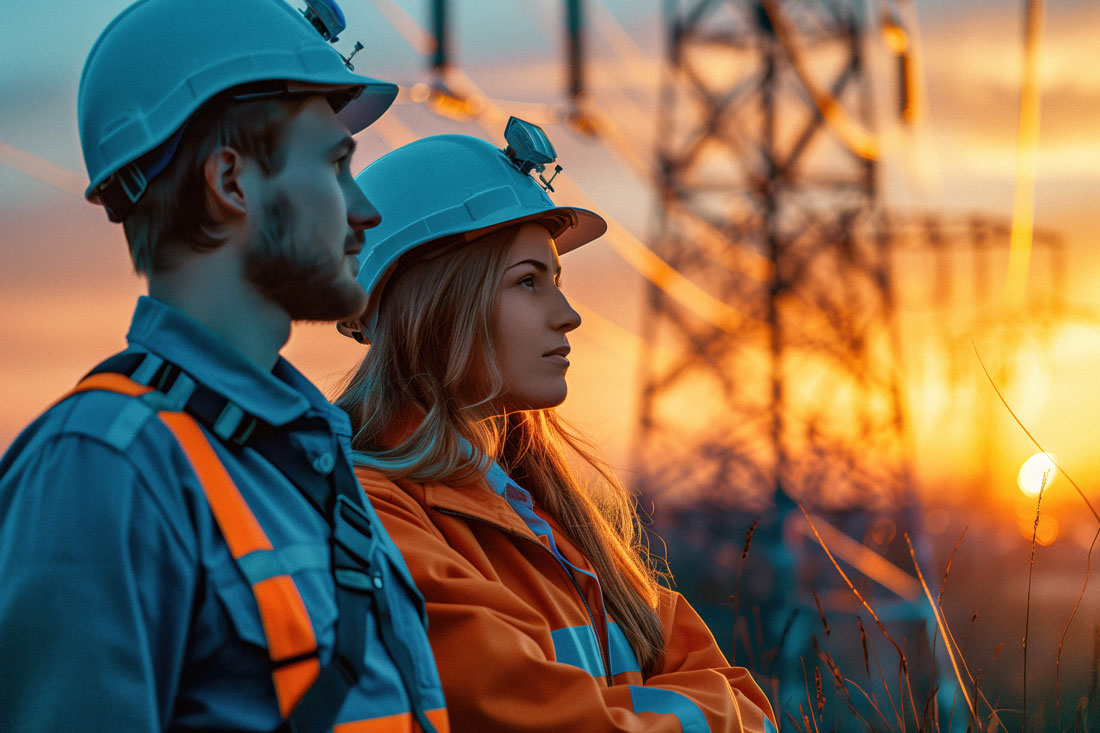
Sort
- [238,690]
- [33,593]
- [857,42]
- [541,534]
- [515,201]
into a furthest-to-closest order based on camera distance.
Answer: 1. [857,42]
2. [515,201]
3. [541,534]
4. [238,690]
5. [33,593]

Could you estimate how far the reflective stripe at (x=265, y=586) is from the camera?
4.06 feet

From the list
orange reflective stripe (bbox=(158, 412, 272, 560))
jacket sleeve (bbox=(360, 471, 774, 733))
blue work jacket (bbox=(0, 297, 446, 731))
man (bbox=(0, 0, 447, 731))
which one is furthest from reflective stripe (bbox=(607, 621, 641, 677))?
orange reflective stripe (bbox=(158, 412, 272, 560))

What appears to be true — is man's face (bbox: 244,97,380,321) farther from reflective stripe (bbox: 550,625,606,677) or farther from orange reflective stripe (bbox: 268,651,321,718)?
reflective stripe (bbox: 550,625,606,677)

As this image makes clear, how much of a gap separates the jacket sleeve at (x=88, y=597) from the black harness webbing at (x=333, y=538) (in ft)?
0.48

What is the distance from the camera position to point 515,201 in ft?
8.30

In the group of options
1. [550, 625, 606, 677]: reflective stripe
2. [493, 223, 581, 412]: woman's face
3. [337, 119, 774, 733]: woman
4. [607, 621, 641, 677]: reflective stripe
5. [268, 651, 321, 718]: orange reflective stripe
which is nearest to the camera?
[268, 651, 321, 718]: orange reflective stripe

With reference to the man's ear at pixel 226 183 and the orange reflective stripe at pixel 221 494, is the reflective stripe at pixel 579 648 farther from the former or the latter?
the man's ear at pixel 226 183

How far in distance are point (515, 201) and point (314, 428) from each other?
1155 millimetres

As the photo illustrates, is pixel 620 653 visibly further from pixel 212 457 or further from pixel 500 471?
pixel 212 457

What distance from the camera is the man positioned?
45.3 inches

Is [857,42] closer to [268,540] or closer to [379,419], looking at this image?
[379,419]

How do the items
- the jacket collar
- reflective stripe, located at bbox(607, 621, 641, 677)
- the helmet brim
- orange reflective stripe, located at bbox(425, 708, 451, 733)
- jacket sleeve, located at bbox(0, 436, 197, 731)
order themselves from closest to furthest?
jacket sleeve, located at bbox(0, 436, 197, 731), the jacket collar, orange reflective stripe, located at bbox(425, 708, 451, 733), the helmet brim, reflective stripe, located at bbox(607, 621, 641, 677)

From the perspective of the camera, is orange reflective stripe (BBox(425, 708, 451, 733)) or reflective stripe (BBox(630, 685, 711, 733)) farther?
reflective stripe (BBox(630, 685, 711, 733))

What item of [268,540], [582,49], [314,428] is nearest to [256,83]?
[314,428]
